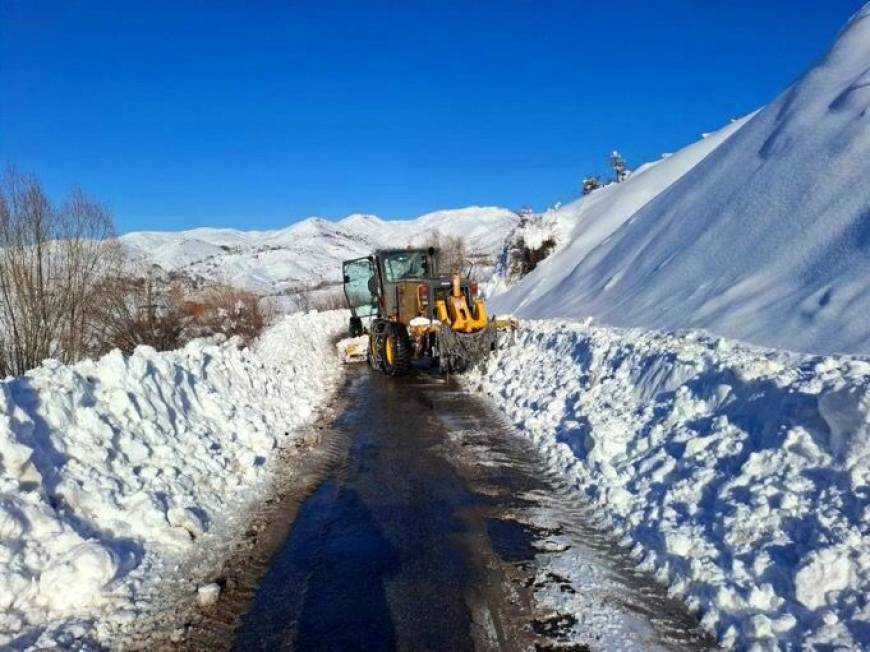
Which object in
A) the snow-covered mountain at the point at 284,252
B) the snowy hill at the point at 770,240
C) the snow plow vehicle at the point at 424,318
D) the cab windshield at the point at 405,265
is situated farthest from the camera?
the snow-covered mountain at the point at 284,252

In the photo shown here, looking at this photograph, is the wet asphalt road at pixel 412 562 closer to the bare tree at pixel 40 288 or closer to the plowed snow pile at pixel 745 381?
the plowed snow pile at pixel 745 381

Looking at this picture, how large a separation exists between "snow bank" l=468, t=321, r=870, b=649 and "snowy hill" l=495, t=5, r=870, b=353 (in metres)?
1.67

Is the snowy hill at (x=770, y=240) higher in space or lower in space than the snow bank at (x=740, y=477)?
higher

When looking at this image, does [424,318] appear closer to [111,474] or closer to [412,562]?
[111,474]

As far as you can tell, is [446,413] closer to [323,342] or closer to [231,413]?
[231,413]

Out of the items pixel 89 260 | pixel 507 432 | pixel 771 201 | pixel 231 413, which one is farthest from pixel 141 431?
pixel 89 260

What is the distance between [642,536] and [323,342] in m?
19.9

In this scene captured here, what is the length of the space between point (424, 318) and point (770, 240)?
736 centimetres

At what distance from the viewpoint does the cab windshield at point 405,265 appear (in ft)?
55.5

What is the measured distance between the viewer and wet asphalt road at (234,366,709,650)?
12.7ft

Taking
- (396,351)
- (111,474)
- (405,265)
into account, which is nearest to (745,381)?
(111,474)

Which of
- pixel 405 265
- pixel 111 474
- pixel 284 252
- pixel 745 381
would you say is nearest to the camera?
pixel 111 474

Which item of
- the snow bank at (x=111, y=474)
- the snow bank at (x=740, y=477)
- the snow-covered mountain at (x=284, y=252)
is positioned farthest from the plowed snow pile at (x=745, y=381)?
the snow-covered mountain at (x=284, y=252)

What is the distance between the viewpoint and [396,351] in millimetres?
15477
